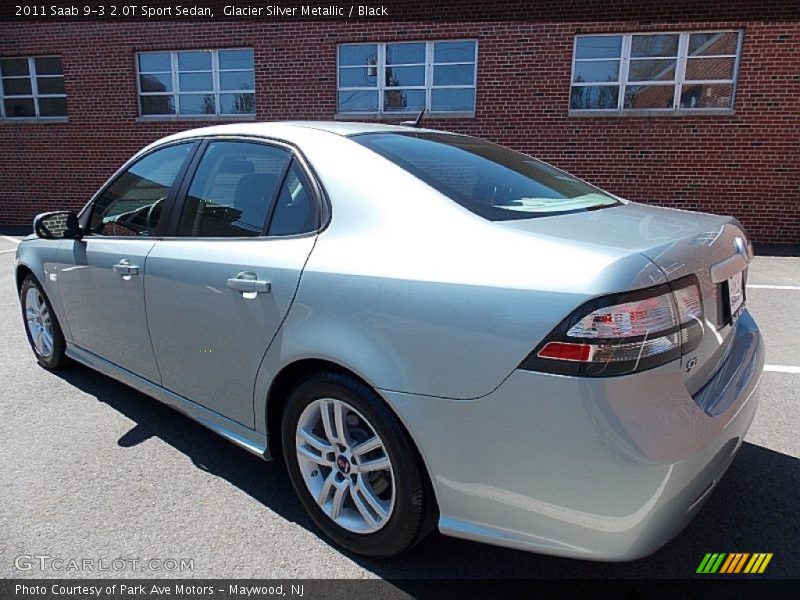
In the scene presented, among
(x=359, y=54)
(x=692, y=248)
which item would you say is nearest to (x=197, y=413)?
(x=692, y=248)

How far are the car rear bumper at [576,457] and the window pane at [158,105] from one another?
11.5m

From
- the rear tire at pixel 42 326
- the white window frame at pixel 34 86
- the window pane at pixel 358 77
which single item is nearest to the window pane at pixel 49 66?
the white window frame at pixel 34 86

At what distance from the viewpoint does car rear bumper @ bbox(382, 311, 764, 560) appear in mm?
1533

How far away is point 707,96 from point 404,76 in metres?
5.18

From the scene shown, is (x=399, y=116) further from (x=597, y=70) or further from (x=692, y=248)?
(x=692, y=248)

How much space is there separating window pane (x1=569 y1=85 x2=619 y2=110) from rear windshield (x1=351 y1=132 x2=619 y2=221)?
7.75 meters

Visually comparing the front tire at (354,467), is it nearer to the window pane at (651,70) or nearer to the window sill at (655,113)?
the window sill at (655,113)

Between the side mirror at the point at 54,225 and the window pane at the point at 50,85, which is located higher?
the window pane at the point at 50,85

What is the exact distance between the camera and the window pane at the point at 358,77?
10.4 meters

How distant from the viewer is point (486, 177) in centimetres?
239

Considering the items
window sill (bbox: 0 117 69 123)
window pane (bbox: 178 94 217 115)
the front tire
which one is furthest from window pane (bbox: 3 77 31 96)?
the front tire

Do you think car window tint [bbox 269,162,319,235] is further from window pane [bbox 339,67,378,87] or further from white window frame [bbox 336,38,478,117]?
window pane [bbox 339,67,378,87]

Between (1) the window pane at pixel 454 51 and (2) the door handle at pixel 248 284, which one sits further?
(1) the window pane at pixel 454 51

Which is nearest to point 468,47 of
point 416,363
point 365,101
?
point 365,101
